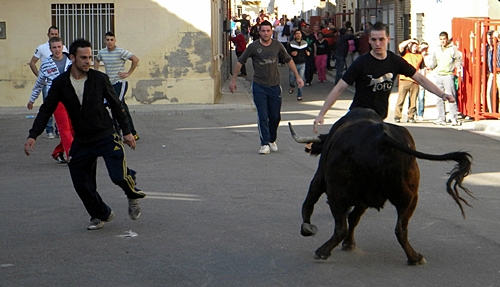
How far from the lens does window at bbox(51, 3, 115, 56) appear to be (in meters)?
20.6

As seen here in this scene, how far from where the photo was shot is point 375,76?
7379mm

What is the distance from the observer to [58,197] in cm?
912

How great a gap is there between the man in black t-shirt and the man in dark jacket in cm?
177

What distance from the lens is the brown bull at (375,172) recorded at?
18.5 feet

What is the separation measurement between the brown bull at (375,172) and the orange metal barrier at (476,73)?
11.0 metres

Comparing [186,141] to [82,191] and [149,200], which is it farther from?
[82,191]

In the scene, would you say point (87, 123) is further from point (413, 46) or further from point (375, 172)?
point (413, 46)

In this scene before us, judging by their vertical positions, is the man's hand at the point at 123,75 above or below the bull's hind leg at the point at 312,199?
above

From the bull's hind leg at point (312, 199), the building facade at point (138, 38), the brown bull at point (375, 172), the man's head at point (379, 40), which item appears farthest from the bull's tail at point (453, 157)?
the building facade at point (138, 38)

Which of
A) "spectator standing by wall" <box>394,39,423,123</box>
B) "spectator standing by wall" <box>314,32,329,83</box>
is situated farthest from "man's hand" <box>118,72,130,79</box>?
"spectator standing by wall" <box>314,32,329,83</box>

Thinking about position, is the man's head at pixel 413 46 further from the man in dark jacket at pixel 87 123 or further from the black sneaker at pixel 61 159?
the man in dark jacket at pixel 87 123

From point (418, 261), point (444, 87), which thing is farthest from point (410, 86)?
point (418, 261)

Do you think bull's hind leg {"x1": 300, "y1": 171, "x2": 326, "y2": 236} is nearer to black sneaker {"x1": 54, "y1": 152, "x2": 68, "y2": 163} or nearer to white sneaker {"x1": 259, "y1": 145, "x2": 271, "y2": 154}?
white sneaker {"x1": 259, "y1": 145, "x2": 271, "y2": 154}

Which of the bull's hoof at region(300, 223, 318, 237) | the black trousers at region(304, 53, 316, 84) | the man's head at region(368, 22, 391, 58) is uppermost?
the black trousers at region(304, 53, 316, 84)
